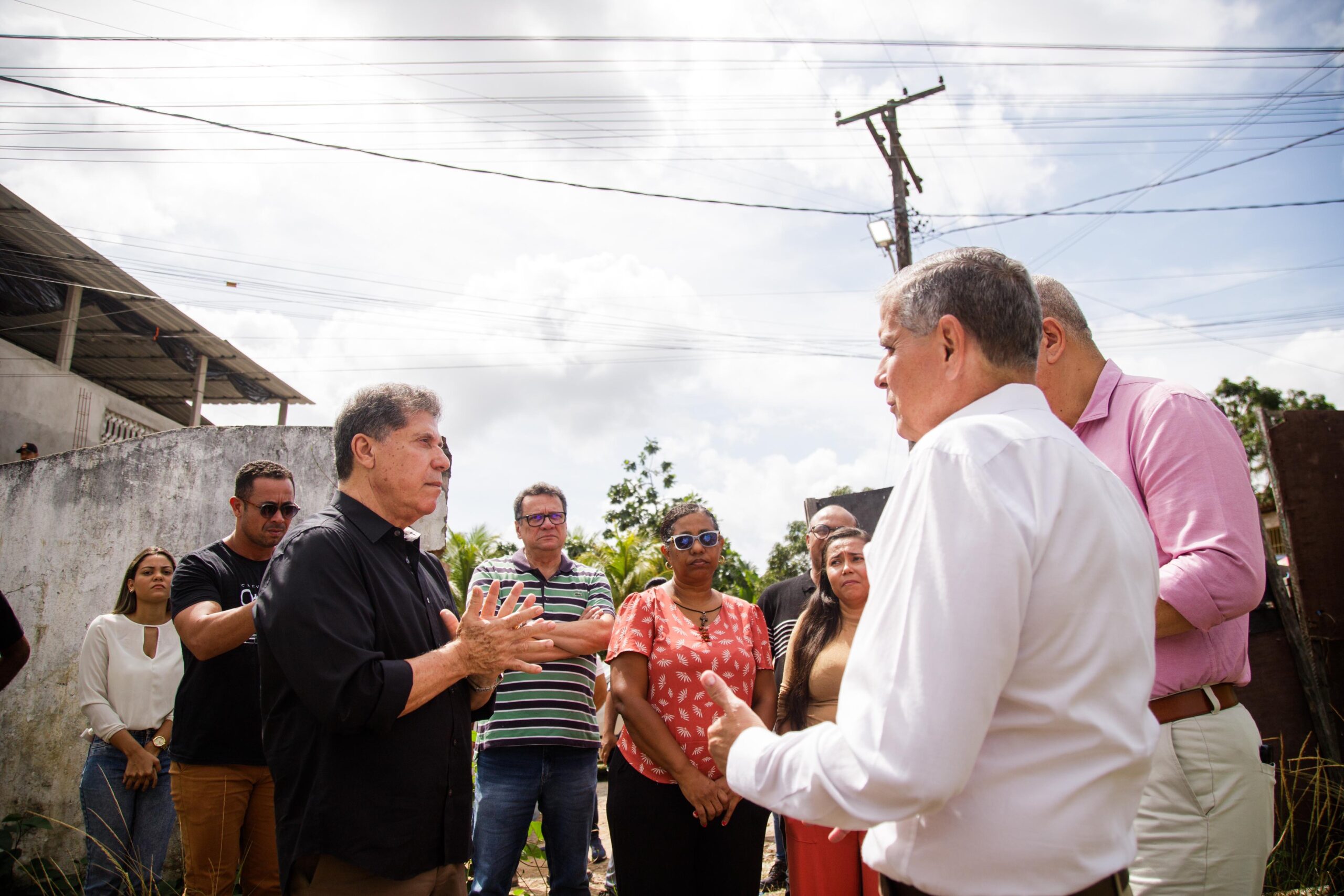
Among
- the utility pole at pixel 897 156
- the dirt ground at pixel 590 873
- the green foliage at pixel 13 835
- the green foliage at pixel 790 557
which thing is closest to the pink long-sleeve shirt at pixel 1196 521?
the dirt ground at pixel 590 873

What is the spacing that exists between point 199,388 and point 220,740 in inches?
609

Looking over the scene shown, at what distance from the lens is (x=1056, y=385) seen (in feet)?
8.06

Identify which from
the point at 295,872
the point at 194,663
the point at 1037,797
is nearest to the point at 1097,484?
the point at 1037,797

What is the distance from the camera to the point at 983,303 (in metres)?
1.60

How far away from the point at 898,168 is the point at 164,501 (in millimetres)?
10601

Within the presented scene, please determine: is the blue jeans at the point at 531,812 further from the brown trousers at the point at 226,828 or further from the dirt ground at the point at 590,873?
the brown trousers at the point at 226,828

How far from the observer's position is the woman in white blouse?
13.7ft

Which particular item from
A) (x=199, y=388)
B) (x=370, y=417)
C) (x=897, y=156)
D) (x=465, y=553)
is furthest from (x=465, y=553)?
(x=370, y=417)

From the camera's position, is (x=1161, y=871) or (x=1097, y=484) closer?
Answer: (x=1097, y=484)

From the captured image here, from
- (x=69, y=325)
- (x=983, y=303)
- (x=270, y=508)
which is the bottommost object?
(x=270, y=508)

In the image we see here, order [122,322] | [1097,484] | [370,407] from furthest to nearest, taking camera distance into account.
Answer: [122,322] < [370,407] < [1097,484]

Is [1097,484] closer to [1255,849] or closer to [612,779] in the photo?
[1255,849]

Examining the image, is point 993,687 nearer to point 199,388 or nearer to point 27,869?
point 27,869

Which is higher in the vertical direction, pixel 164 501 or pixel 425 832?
pixel 164 501
